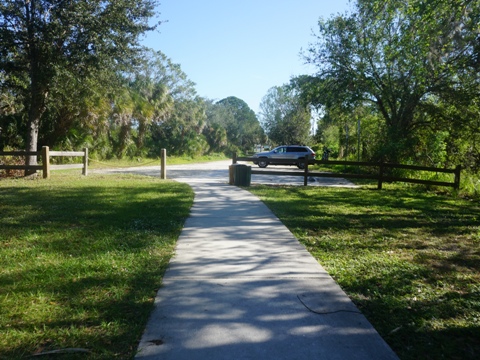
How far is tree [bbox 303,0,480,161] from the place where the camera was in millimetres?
15766

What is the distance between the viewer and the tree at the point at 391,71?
51.7 feet

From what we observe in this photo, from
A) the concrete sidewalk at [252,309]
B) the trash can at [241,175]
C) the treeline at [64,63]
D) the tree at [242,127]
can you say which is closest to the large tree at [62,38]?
the treeline at [64,63]

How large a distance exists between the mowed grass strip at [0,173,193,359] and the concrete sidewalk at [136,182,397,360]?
267 millimetres

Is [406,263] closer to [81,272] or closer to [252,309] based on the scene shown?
[252,309]

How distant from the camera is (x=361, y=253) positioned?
19.4 feet

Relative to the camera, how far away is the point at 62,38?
1532 centimetres

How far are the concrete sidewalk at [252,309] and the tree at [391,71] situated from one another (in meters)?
12.1

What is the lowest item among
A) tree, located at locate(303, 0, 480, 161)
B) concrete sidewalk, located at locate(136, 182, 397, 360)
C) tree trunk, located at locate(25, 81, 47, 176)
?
concrete sidewalk, located at locate(136, 182, 397, 360)

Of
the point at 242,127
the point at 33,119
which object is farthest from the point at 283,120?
the point at 33,119

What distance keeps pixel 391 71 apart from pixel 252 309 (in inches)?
744

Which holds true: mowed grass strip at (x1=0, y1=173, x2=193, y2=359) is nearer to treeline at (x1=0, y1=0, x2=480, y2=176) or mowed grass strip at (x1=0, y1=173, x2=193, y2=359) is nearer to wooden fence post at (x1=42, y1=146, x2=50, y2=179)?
wooden fence post at (x1=42, y1=146, x2=50, y2=179)

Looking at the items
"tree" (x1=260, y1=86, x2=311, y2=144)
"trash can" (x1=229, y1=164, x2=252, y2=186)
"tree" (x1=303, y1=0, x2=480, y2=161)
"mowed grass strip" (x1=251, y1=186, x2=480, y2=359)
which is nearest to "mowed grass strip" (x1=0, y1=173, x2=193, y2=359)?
"mowed grass strip" (x1=251, y1=186, x2=480, y2=359)

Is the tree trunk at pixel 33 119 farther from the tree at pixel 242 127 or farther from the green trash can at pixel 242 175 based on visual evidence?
the tree at pixel 242 127

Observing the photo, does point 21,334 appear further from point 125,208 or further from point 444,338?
point 125,208
